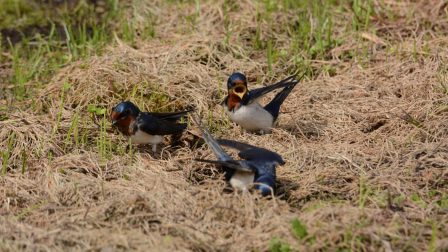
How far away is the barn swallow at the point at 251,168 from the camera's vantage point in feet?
17.4

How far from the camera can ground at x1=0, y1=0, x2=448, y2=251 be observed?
15.7 feet

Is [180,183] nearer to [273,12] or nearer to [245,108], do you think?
[245,108]

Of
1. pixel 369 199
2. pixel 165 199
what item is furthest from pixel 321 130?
pixel 165 199

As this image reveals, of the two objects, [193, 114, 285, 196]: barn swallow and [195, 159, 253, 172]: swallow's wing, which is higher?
[195, 159, 253, 172]: swallow's wing

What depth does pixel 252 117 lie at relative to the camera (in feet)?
21.3

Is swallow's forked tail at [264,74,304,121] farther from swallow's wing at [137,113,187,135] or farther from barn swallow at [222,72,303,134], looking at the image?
swallow's wing at [137,113,187,135]

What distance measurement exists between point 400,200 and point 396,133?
136cm

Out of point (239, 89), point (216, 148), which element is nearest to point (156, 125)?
point (216, 148)

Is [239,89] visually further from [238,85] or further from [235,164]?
[235,164]

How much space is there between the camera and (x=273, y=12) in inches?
340

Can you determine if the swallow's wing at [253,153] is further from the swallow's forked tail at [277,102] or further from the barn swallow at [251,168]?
the swallow's forked tail at [277,102]

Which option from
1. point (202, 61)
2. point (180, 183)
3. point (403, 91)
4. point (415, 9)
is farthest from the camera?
point (415, 9)

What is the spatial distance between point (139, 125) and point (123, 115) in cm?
14

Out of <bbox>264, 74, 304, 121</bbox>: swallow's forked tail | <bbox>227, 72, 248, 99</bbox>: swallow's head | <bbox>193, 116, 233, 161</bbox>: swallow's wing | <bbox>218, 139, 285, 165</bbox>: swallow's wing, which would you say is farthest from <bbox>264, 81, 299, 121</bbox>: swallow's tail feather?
<bbox>218, 139, 285, 165</bbox>: swallow's wing
